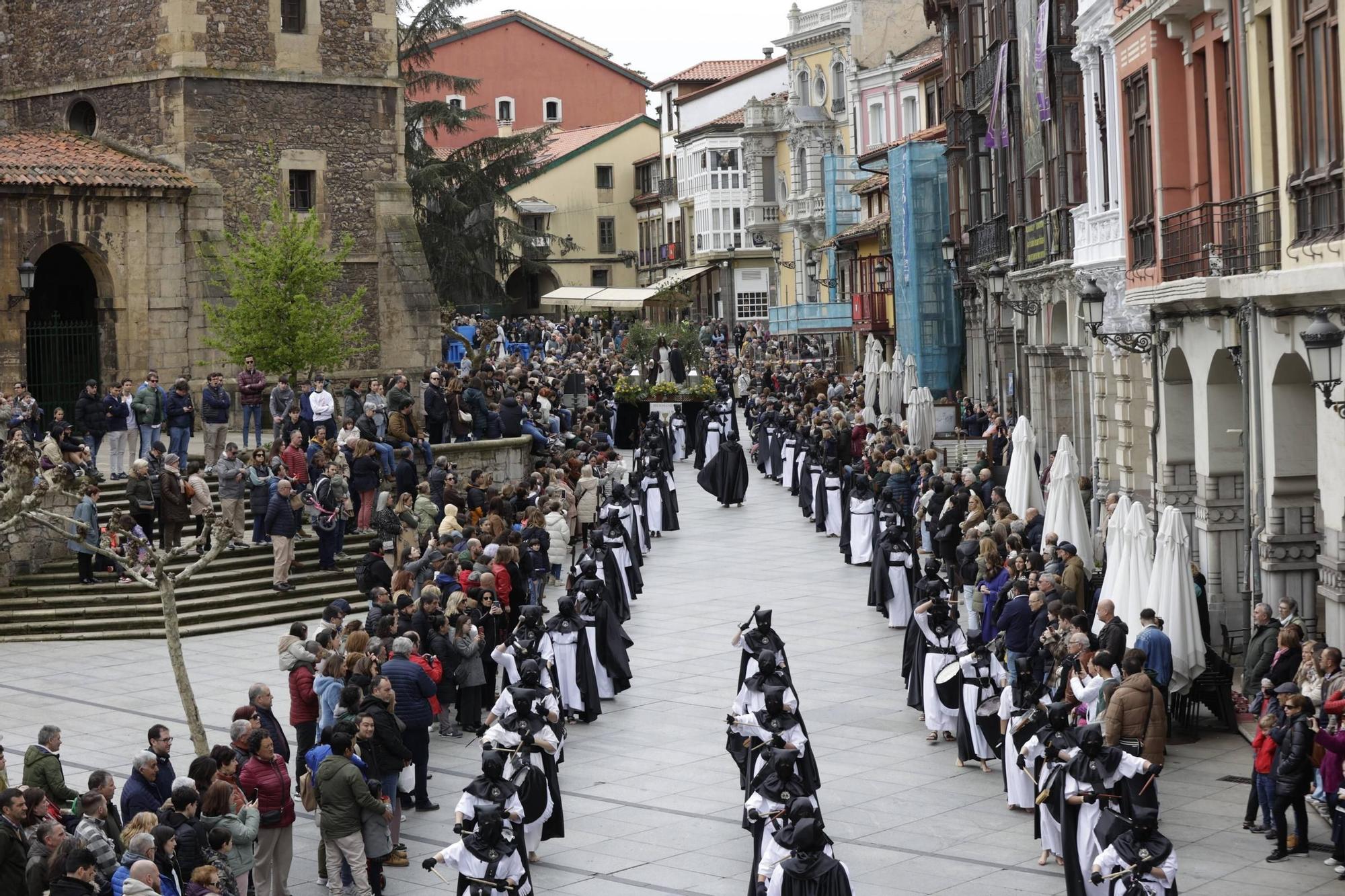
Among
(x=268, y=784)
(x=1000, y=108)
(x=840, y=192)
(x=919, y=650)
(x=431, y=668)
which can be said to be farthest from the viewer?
(x=840, y=192)

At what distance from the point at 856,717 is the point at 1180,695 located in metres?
3.34

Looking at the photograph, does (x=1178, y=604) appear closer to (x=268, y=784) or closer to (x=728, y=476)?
(x=268, y=784)

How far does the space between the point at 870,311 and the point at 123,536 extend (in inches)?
1314

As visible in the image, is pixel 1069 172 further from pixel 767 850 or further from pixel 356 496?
pixel 767 850

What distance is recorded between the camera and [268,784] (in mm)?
12625

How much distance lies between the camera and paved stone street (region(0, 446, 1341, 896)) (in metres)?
13.5

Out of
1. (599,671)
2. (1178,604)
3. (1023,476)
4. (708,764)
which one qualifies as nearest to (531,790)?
(708,764)

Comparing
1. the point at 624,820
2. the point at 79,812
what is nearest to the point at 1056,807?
the point at 624,820

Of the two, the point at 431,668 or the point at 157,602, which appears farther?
the point at 157,602

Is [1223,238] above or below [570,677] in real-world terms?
above

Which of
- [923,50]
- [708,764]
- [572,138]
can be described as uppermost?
[572,138]

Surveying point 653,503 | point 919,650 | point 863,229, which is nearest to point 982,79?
point 653,503

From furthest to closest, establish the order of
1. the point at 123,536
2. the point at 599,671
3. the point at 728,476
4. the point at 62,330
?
the point at 728,476 → the point at 62,330 → the point at 123,536 → the point at 599,671

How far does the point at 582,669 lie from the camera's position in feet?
60.4
